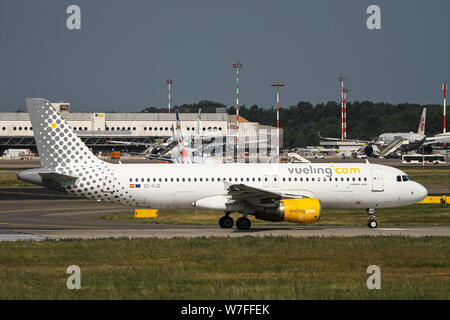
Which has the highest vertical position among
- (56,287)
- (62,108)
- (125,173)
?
(62,108)

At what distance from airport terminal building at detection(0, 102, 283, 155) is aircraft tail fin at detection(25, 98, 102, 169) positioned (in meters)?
129

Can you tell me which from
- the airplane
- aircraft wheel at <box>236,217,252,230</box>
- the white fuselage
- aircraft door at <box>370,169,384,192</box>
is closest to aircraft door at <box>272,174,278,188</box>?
the white fuselage

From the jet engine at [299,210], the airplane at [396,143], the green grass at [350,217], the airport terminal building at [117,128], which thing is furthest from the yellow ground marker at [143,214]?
the airport terminal building at [117,128]

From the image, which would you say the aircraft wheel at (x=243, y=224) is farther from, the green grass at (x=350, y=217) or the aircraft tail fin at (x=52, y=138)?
the aircraft tail fin at (x=52, y=138)

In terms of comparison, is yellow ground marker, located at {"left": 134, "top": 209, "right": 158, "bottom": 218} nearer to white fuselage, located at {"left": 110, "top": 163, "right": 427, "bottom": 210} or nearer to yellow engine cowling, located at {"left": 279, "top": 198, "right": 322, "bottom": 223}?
white fuselage, located at {"left": 110, "top": 163, "right": 427, "bottom": 210}

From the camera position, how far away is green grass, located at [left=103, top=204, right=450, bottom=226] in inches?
1718

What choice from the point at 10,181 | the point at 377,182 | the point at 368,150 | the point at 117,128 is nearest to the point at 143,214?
the point at 377,182

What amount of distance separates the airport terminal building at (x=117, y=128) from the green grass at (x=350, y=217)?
383 feet

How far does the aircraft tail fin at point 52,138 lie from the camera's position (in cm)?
3666

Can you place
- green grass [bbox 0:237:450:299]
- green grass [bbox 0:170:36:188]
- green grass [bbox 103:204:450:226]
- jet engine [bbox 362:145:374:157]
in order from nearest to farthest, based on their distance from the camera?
1. green grass [bbox 0:237:450:299]
2. green grass [bbox 103:204:450:226]
3. green grass [bbox 0:170:36:188]
4. jet engine [bbox 362:145:374:157]

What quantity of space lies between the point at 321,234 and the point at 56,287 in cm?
1687

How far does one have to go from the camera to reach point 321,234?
115 feet
